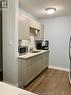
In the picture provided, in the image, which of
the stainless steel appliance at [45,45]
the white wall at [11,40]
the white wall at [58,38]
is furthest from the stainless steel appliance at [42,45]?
the white wall at [11,40]

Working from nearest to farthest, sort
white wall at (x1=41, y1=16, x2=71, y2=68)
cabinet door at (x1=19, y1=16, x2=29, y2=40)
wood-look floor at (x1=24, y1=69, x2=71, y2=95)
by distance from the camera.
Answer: wood-look floor at (x1=24, y1=69, x2=71, y2=95) < cabinet door at (x1=19, y1=16, x2=29, y2=40) < white wall at (x1=41, y1=16, x2=71, y2=68)

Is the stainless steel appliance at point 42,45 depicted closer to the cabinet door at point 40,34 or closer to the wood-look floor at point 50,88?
the cabinet door at point 40,34

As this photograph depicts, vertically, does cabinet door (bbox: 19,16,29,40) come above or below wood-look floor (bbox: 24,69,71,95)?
above

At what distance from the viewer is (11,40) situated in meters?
2.81

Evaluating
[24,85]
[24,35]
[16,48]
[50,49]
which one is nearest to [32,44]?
[50,49]

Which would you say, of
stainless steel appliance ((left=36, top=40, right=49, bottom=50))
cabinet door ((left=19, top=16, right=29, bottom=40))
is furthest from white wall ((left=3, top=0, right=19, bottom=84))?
stainless steel appliance ((left=36, top=40, right=49, bottom=50))

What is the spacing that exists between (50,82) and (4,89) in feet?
8.82

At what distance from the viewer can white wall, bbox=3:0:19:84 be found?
2748mm

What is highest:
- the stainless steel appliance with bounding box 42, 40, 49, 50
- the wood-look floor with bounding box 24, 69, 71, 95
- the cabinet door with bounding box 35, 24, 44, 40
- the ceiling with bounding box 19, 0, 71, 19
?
the ceiling with bounding box 19, 0, 71, 19

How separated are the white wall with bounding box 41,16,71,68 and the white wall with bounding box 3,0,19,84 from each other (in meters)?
2.58

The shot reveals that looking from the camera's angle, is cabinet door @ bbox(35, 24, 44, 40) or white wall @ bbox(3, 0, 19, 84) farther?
cabinet door @ bbox(35, 24, 44, 40)

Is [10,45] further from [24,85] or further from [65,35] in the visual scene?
[65,35]

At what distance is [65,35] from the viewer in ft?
15.5

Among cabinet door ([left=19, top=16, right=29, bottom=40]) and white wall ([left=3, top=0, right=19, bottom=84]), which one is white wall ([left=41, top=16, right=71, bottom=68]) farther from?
white wall ([left=3, top=0, right=19, bottom=84])
